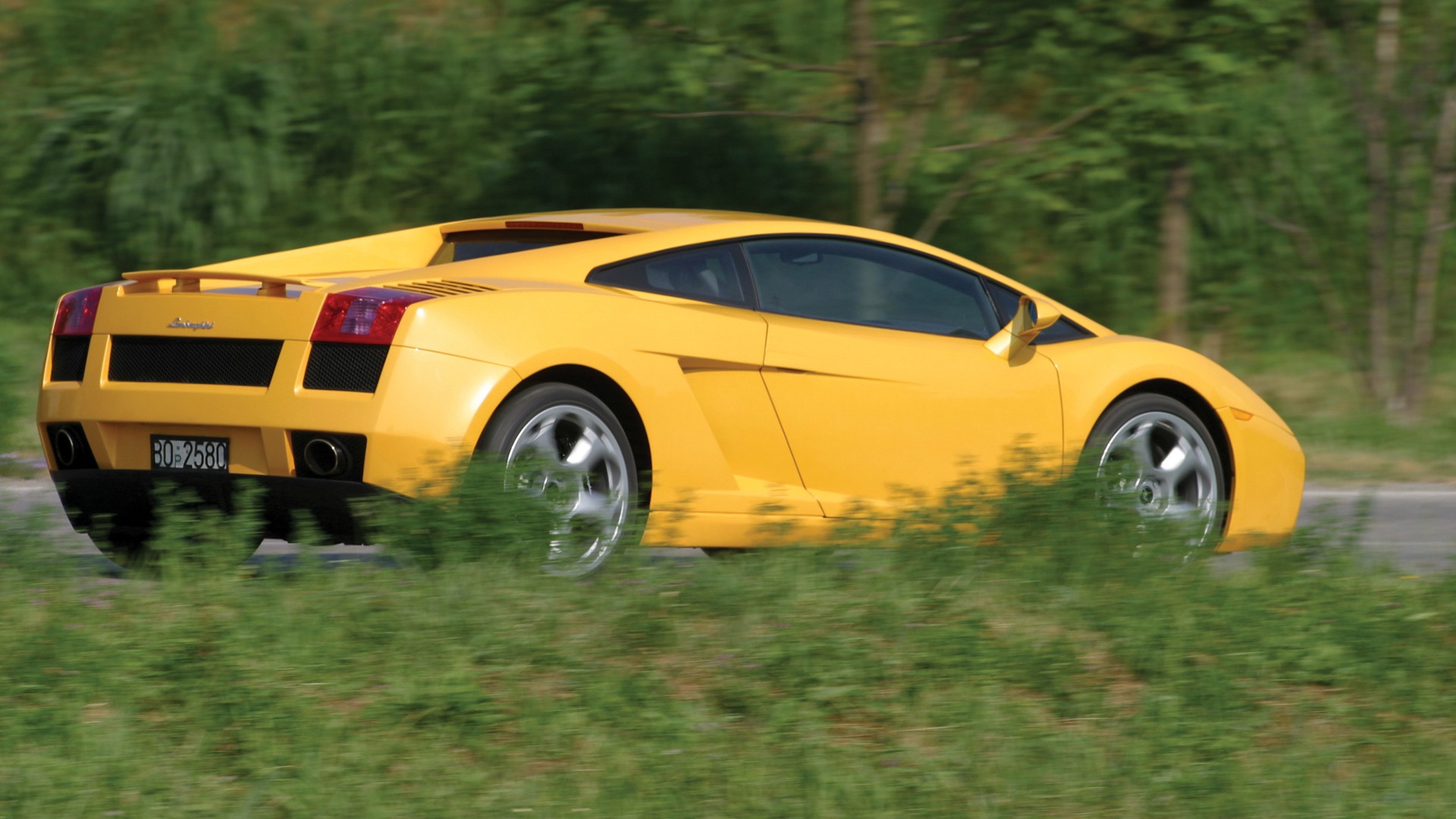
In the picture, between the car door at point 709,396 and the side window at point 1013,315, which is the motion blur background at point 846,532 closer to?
the car door at point 709,396

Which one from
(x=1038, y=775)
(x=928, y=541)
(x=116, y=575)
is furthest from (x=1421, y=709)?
(x=116, y=575)

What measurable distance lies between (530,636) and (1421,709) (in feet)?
7.29

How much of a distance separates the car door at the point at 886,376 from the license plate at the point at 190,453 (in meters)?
1.80

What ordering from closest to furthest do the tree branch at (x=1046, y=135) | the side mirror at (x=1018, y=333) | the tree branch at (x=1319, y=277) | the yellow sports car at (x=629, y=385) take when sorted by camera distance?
the yellow sports car at (x=629, y=385) < the side mirror at (x=1018, y=333) < the tree branch at (x=1046, y=135) < the tree branch at (x=1319, y=277)

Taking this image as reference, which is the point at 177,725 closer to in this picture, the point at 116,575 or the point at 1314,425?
the point at 116,575

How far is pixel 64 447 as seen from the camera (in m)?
5.72

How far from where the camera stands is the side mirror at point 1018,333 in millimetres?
6594

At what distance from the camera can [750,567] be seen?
202 inches

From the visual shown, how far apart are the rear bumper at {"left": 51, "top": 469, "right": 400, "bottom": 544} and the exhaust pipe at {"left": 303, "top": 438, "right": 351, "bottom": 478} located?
3 centimetres

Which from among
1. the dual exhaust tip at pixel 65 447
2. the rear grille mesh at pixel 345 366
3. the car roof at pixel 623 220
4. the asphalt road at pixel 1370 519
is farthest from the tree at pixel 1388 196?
the dual exhaust tip at pixel 65 447

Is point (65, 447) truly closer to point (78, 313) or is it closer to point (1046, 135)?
point (78, 313)

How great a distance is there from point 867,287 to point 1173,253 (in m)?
6.45

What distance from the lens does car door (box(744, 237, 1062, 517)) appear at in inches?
237

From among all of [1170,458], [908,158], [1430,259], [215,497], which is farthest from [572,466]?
[1430,259]
